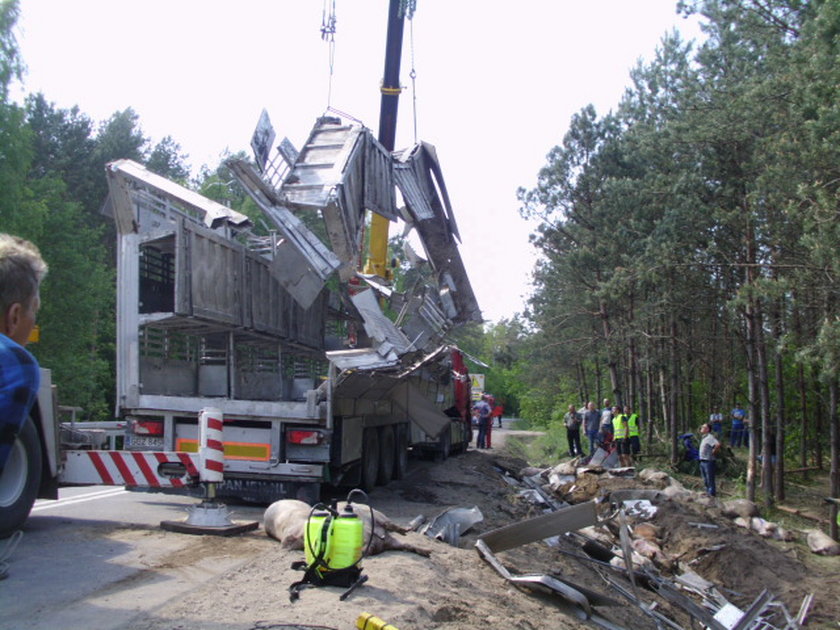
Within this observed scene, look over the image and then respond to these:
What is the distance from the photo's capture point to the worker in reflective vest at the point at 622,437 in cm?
2350

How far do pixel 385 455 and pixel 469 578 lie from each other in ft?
20.3

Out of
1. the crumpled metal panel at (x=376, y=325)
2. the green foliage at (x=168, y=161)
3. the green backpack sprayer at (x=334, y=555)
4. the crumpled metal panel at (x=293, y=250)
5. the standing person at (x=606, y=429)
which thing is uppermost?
the green foliage at (x=168, y=161)

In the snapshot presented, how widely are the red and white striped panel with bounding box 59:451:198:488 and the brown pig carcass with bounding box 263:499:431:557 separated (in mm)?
960

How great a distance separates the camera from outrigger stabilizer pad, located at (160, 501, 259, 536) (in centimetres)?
788

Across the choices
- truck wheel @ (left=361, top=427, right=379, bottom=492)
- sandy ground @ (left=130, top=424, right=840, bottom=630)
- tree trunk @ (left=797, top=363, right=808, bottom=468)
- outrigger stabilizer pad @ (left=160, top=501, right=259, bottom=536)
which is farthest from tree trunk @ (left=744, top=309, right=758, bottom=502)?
outrigger stabilizer pad @ (left=160, top=501, right=259, bottom=536)

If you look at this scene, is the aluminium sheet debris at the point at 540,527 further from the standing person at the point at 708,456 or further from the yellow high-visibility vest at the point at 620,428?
the yellow high-visibility vest at the point at 620,428

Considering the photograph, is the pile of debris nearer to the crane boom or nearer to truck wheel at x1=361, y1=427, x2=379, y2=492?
truck wheel at x1=361, y1=427, x2=379, y2=492

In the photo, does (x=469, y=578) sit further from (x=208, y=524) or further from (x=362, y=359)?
(x=362, y=359)

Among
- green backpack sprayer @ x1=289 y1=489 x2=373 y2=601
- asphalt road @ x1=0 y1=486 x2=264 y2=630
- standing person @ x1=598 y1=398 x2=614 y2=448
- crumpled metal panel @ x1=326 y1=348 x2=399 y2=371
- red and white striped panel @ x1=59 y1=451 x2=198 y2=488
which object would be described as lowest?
standing person @ x1=598 y1=398 x2=614 y2=448

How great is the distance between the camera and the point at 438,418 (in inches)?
563

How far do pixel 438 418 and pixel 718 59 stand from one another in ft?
39.6

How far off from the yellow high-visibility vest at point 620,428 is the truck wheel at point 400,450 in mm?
10889

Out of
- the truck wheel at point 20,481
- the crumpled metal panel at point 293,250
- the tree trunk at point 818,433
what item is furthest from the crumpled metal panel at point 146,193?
the tree trunk at point 818,433

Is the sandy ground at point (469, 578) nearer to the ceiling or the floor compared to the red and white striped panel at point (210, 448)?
nearer to the floor
